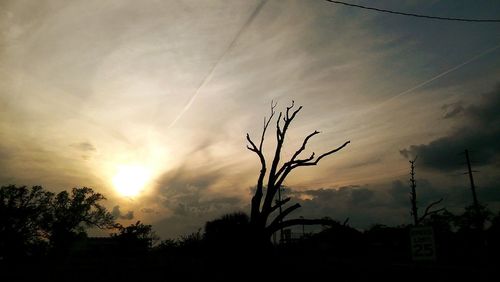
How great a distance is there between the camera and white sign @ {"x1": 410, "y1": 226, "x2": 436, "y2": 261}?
32.4 feet

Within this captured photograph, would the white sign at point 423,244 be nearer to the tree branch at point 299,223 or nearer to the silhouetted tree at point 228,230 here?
the tree branch at point 299,223

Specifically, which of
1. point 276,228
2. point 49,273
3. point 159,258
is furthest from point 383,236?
point 49,273

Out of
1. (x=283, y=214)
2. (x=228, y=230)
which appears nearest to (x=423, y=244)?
(x=283, y=214)

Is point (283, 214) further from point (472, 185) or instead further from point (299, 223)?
point (472, 185)

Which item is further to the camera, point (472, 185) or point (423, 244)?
point (472, 185)

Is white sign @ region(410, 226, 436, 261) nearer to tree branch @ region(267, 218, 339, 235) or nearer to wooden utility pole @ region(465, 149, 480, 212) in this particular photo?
tree branch @ region(267, 218, 339, 235)

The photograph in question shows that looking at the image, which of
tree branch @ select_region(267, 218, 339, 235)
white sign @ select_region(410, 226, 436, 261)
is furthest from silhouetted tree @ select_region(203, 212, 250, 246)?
white sign @ select_region(410, 226, 436, 261)

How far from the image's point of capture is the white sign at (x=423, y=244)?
9867mm

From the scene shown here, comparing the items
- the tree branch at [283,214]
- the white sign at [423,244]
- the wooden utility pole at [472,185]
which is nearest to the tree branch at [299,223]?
the tree branch at [283,214]

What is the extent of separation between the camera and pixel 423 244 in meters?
10.1

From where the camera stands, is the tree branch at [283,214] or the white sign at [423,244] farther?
the tree branch at [283,214]

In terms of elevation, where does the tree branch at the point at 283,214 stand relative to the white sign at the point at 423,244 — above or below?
above

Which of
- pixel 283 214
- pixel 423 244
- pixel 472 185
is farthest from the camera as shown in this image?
pixel 472 185

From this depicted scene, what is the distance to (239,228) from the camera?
14.8 metres
